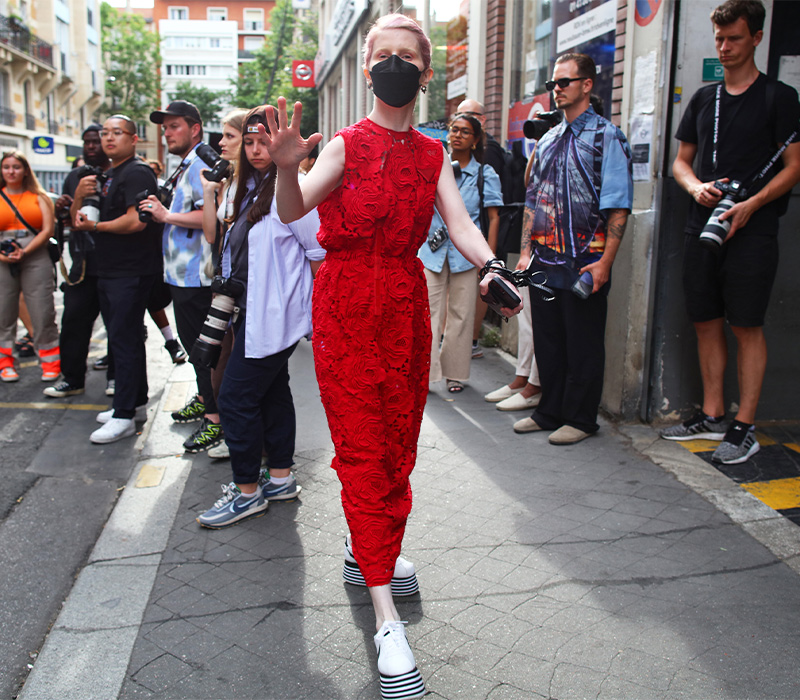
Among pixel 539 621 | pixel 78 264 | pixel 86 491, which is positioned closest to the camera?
pixel 539 621

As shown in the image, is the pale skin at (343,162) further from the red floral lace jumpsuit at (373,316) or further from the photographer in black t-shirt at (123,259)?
the photographer in black t-shirt at (123,259)

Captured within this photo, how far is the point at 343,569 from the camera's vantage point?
3.33 metres

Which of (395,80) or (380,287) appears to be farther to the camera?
(380,287)

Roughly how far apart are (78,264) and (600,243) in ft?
12.9

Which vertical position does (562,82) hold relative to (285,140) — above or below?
above

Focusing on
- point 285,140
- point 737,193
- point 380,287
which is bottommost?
point 380,287

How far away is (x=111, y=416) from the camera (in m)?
5.63

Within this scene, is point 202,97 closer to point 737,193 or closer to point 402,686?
point 737,193

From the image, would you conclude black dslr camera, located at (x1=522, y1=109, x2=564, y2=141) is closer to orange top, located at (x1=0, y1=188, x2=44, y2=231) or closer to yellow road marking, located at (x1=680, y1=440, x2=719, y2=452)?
yellow road marking, located at (x1=680, y1=440, x2=719, y2=452)

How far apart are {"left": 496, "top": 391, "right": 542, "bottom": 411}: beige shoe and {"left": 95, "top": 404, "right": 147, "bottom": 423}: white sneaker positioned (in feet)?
8.71

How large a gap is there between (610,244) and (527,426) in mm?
1301

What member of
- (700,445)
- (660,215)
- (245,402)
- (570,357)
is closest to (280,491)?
(245,402)

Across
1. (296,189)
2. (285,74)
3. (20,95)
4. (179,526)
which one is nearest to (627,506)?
(179,526)

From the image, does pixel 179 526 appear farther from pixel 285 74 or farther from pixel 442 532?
pixel 285 74
